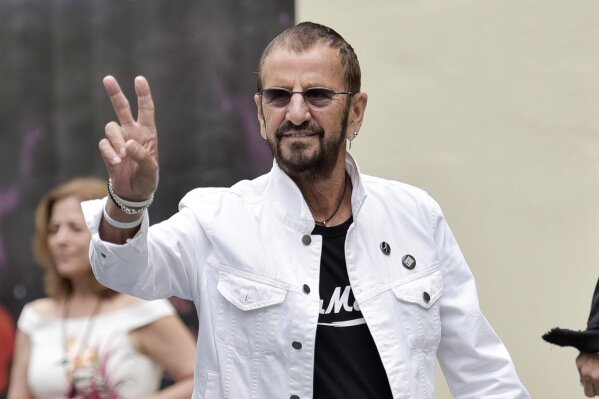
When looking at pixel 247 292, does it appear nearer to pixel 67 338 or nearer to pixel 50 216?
pixel 67 338

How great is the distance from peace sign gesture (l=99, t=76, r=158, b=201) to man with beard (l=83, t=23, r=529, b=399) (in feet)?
0.06

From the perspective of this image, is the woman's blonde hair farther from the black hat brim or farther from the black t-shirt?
the black hat brim

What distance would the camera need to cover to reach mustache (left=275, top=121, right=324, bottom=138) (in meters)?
3.52

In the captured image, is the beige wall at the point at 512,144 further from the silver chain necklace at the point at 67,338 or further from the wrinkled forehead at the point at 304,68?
the wrinkled forehead at the point at 304,68

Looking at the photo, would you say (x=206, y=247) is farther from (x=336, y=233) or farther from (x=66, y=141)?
(x=66, y=141)

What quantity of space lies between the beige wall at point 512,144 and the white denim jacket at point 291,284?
176cm

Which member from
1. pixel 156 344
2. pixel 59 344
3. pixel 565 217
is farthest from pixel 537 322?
pixel 59 344

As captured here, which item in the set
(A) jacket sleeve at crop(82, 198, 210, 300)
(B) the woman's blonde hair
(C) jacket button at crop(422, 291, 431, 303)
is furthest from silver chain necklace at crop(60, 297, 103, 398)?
(C) jacket button at crop(422, 291, 431, 303)

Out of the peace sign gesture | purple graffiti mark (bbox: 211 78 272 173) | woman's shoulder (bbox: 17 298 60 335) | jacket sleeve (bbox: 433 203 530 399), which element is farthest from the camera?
purple graffiti mark (bbox: 211 78 272 173)

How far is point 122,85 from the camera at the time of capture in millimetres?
6113

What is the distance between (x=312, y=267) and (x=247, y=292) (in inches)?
8.4

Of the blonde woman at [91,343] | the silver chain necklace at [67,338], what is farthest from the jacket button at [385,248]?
the silver chain necklace at [67,338]

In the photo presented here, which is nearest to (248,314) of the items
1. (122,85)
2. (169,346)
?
(169,346)

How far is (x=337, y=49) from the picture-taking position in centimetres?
366
